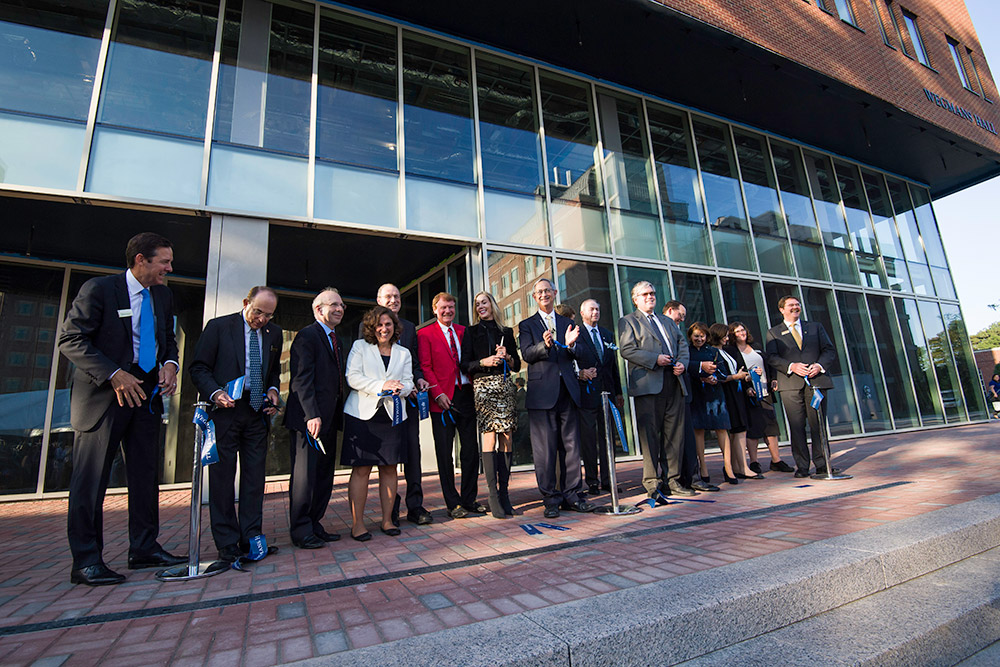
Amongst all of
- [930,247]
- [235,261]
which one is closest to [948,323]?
[930,247]

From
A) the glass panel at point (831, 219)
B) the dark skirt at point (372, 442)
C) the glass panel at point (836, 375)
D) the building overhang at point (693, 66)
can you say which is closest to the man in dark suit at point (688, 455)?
the dark skirt at point (372, 442)

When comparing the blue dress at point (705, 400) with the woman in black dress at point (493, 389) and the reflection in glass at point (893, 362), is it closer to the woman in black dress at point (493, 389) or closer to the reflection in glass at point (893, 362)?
the woman in black dress at point (493, 389)

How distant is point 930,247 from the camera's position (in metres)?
14.6

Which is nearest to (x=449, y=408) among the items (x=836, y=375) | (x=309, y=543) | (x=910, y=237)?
(x=309, y=543)

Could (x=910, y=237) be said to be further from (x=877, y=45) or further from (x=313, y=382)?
(x=313, y=382)

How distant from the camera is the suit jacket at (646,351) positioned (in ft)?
15.3

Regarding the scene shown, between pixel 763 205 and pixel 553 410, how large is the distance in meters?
9.72

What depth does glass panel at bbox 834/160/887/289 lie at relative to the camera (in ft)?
42.0

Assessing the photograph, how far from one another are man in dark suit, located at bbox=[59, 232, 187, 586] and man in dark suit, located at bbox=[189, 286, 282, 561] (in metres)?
0.26

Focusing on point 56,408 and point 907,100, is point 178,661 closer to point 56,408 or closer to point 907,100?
point 56,408

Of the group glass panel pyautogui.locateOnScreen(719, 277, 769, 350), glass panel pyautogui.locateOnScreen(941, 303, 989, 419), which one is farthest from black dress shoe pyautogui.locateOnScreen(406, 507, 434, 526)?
glass panel pyautogui.locateOnScreen(941, 303, 989, 419)

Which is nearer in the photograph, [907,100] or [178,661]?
[178,661]

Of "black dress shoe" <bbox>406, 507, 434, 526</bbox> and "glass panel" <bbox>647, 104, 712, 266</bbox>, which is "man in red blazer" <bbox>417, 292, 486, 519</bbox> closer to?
"black dress shoe" <bbox>406, 507, 434, 526</bbox>

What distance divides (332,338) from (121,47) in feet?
19.3
